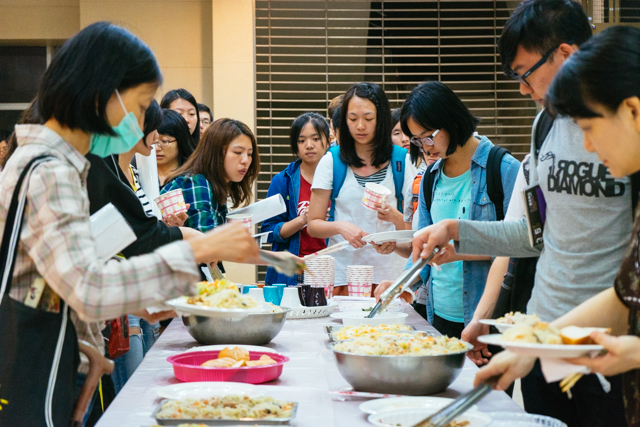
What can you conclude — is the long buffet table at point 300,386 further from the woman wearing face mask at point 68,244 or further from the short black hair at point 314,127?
the short black hair at point 314,127

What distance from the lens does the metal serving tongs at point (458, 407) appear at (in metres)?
1.12

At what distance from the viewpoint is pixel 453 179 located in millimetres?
2680

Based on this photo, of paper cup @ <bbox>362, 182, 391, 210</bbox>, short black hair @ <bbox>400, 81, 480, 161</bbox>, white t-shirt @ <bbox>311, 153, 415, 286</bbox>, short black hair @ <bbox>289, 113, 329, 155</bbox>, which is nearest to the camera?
short black hair @ <bbox>400, 81, 480, 161</bbox>

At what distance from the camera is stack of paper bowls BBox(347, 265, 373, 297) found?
121 inches

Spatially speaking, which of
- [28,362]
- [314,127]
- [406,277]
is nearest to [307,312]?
[406,277]

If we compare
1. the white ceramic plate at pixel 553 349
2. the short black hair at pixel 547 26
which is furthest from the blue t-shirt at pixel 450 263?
the white ceramic plate at pixel 553 349

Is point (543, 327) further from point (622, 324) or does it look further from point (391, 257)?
point (391, 257)

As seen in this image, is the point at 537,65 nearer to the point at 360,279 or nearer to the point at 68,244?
the point at 68,244

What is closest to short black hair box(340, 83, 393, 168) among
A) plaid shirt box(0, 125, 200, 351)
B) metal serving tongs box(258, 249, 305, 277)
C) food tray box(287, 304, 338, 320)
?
food tray box(287, 304, 338, 320)

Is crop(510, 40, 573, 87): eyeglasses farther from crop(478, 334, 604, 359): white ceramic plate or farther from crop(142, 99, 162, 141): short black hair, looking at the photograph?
crop(142, 99, 162, 141): short black hair

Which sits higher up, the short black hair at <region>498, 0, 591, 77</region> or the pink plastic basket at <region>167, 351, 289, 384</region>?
the short black hair at <region>498, 0, 591, 77</region>

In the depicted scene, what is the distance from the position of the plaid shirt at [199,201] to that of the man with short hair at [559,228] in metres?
1.44

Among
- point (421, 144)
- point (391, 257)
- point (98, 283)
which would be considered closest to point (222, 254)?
point (98, 283)

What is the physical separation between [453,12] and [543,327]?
18.1 feet
